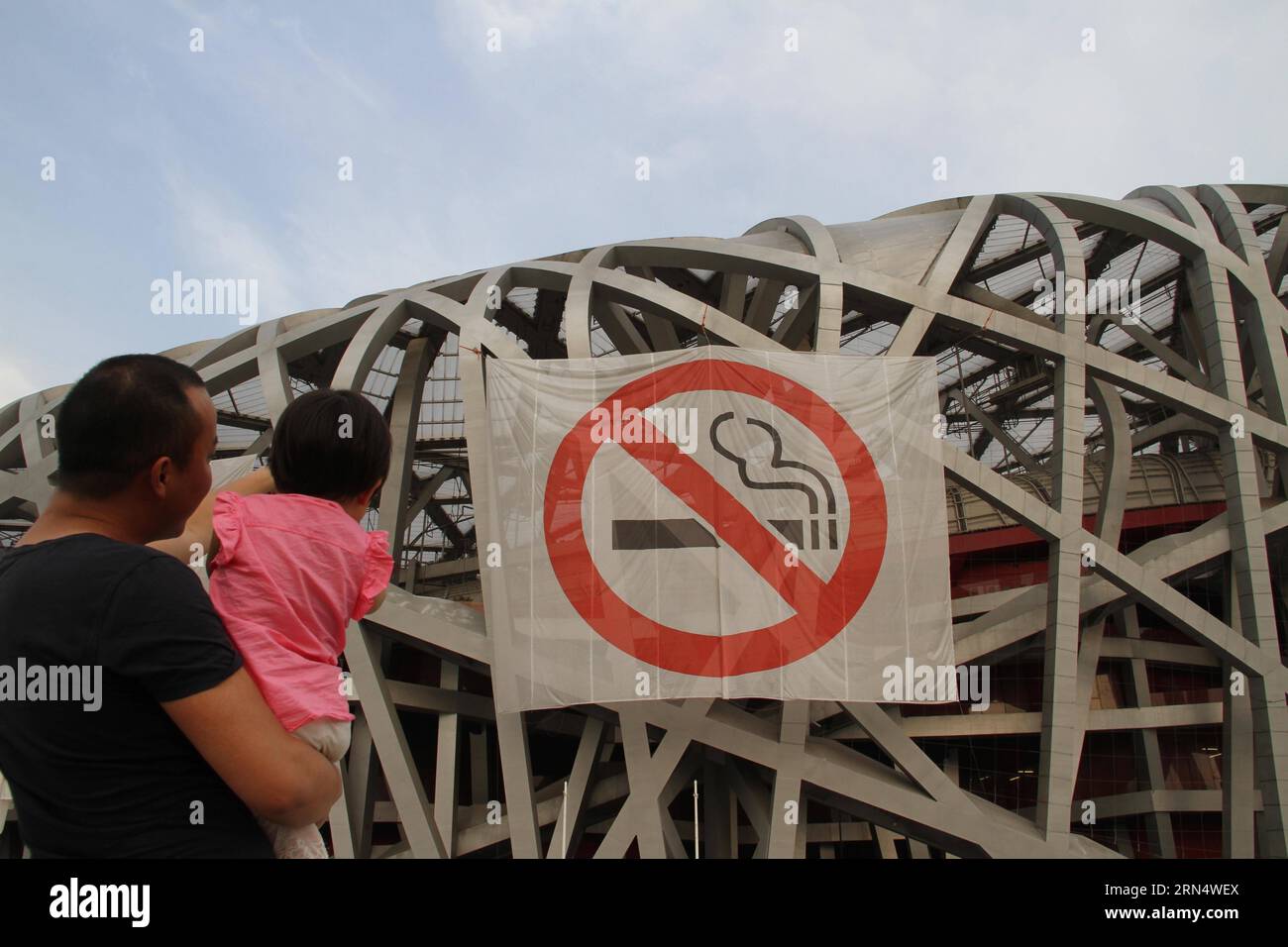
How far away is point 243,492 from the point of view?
197 centimetres

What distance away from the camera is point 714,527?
40.5 ft

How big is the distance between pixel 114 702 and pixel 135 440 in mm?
423

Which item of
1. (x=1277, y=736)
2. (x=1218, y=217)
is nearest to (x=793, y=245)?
(x=1218, y=217)

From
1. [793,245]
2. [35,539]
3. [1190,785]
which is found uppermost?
[793,245]

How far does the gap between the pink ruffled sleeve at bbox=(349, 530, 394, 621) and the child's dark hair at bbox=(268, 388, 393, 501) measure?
→ 0.14 meters

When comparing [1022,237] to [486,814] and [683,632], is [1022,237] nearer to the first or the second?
[683,632]

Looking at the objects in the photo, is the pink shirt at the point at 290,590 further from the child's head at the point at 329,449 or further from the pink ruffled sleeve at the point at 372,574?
the child's head at the point at 329,449

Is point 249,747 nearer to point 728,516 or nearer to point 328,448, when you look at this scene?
point 328,448

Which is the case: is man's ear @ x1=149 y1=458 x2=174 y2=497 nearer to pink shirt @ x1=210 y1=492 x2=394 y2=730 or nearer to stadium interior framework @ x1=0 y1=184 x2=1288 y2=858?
pink shirt @ x1=210 y1=492 x2=394 y2=730

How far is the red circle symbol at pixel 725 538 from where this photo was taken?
1196cm

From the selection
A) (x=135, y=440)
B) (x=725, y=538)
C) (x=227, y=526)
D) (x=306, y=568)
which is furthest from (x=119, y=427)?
(x=725, y=538)

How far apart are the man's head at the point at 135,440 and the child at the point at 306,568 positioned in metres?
0.13

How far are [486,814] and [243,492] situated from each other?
50.2ft

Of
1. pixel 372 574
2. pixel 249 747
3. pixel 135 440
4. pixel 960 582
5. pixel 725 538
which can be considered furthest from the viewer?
pixel 960 582
